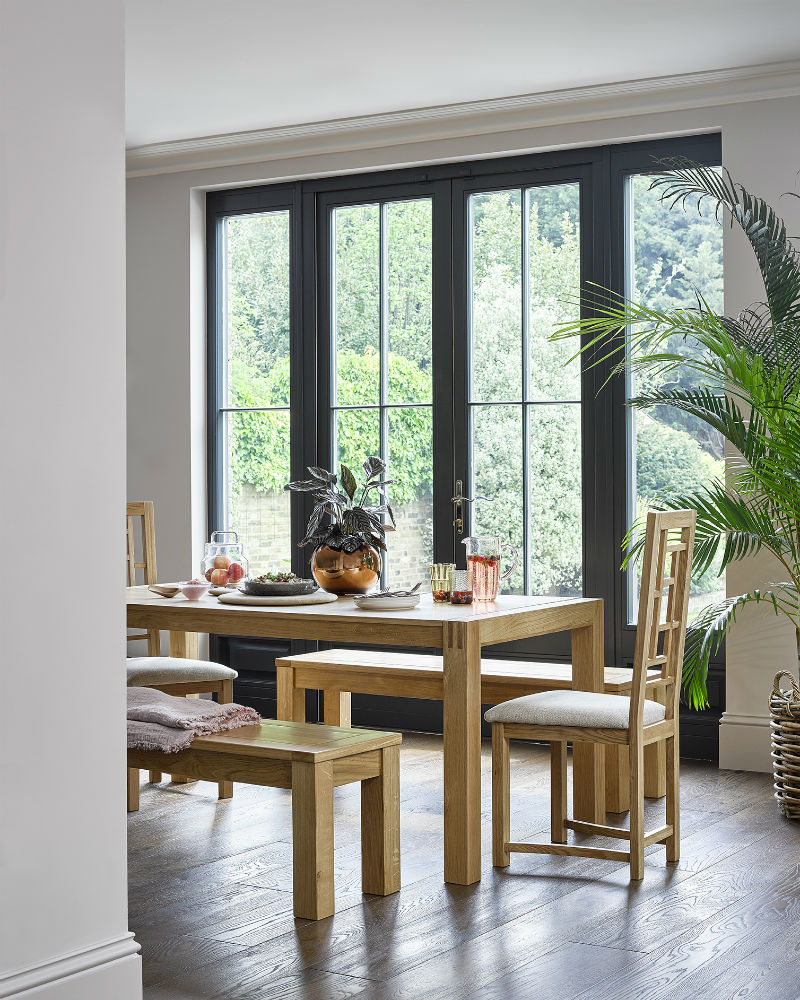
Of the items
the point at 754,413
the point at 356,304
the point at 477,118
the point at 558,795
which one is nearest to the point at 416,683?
the point at 558,795

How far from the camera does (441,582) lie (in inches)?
149

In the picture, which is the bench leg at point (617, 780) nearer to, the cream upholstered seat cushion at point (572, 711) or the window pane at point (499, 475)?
the cream upholstered seat cushion at point (572, 711)

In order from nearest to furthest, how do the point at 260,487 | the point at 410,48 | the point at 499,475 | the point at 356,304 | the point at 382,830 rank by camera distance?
the point at 382,830 → the point at 410,48 → the point at 499,475 → the point at 356,304 → the point at 260,487

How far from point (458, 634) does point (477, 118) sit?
2822 mm

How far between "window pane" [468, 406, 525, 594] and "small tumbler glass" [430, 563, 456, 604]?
1.52 meters

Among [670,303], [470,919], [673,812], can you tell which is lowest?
[470,919]

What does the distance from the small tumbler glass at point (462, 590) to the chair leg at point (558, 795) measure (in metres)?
0.49

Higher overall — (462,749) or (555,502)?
(555,502)

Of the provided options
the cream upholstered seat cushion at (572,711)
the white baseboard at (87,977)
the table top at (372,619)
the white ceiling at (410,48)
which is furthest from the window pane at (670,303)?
the white baseboard at (87,977)

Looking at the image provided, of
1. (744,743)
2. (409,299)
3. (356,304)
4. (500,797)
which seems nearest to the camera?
(500,797)

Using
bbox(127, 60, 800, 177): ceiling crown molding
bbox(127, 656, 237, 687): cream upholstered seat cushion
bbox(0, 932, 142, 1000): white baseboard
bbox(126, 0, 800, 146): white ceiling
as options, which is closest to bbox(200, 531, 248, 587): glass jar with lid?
bbox(127, 656, 237, 687): cream upholstered seat cushion

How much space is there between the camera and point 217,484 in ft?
19.8

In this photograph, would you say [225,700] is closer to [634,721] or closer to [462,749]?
[462,749]

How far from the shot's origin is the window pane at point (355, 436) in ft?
18.6
